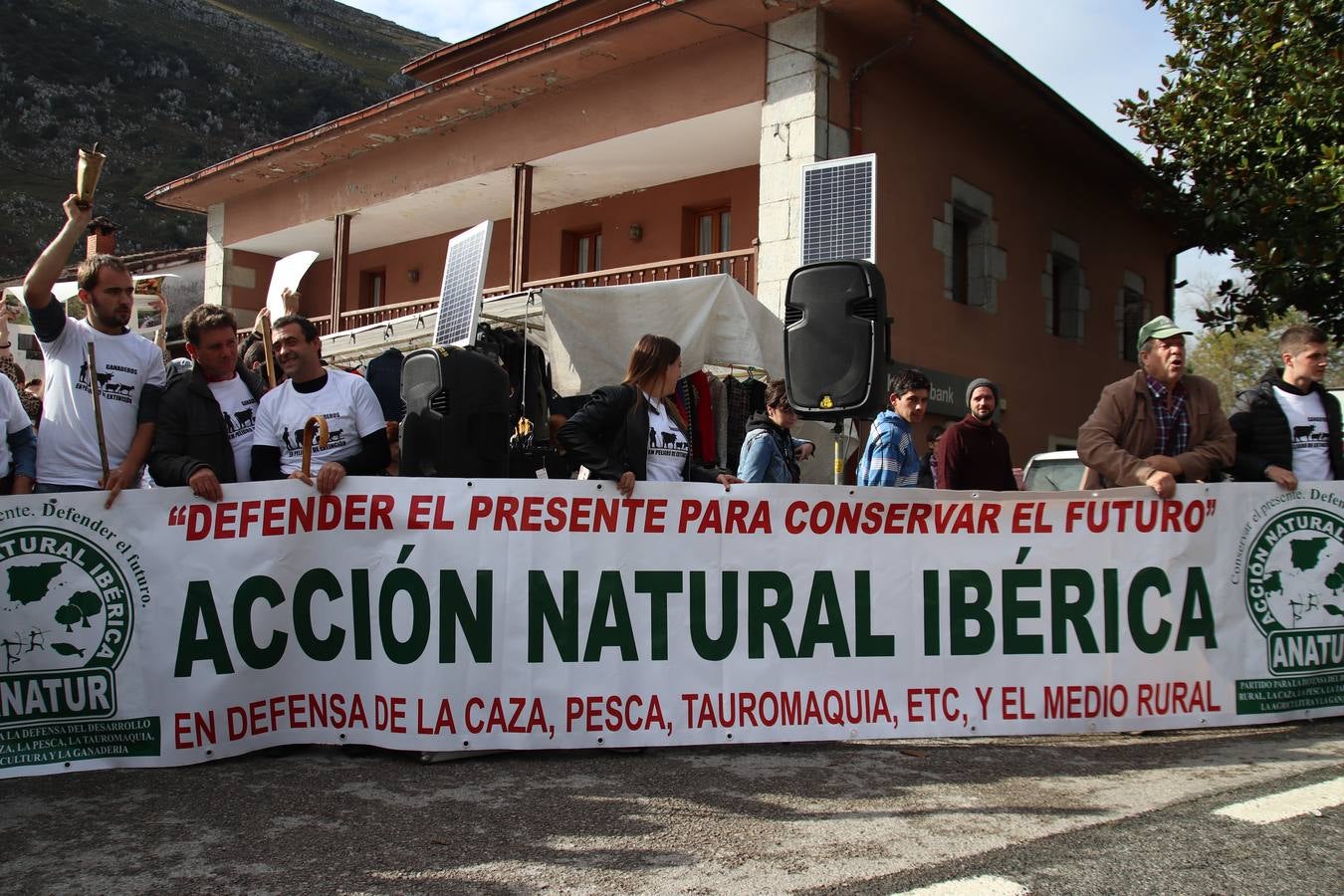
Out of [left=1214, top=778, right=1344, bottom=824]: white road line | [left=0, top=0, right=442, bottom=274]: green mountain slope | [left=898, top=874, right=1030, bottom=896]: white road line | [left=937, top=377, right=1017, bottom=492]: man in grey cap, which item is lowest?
[left=898, top=874, right=1030, bottom=896]: white road line

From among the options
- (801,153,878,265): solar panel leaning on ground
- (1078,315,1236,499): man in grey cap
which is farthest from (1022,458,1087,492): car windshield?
(1078,315,1236,499): man in grey cap

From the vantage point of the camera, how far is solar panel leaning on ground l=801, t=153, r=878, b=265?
35.6 ft

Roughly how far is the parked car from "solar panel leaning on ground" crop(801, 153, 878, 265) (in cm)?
250

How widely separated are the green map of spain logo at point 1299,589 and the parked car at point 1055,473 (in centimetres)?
463

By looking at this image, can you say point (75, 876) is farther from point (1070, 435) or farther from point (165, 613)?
point (1070, 435)

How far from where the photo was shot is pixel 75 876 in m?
3.41

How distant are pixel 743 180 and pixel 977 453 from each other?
9310 millimetres

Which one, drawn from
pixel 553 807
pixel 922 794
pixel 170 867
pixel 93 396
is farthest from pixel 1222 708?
pixel 93 396

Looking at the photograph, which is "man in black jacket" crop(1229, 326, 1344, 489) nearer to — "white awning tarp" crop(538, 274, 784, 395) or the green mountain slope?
"white awning tarp" crop(538, 274, 784, 395)

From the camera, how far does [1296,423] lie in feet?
20.2

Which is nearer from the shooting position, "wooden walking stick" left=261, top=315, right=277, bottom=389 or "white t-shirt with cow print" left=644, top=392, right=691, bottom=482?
"white t-shirt with cow print" left=644, top=392, right=691, bottom=482

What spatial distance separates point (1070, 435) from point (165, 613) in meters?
15.8

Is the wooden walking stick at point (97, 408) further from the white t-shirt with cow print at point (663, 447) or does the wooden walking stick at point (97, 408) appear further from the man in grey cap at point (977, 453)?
the man in grey cap at point (977, 453)

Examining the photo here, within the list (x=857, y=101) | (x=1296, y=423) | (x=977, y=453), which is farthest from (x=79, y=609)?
(x=857, y=101)
